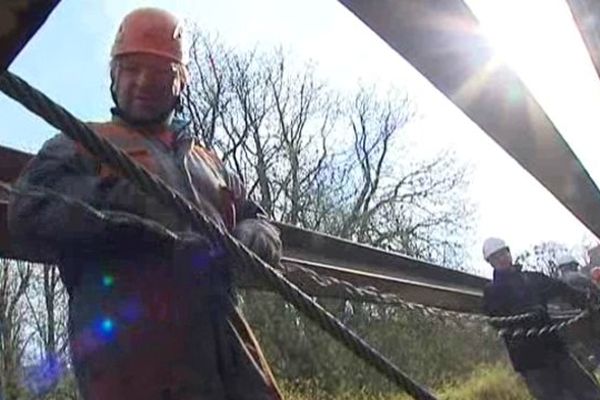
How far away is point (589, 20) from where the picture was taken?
1.42m

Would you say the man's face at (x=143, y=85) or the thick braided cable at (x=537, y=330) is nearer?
the man's face at (x=143, y=85)

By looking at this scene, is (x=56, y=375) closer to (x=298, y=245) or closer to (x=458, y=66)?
(x=298, y=245)

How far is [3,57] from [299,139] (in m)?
16.6

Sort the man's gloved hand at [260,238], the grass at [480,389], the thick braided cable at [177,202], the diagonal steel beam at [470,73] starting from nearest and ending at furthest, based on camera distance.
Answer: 1. the thick braided cable at [177,202]
2. the diagonal steel beam at [470,73]
3. the man's gloved hand at [260,238]
4. the grass at [480,389]

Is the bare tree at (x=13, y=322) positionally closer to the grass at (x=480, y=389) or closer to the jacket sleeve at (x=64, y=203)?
the jacket sleeve at (x=64, y=203)

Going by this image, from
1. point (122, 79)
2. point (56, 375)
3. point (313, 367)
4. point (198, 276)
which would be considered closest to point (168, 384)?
point (198, 276)

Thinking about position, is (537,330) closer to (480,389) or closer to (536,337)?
(536,337)

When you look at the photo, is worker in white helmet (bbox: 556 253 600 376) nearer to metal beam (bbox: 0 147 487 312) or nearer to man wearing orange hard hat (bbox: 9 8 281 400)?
metal beam (bbox: 0 147 487 312)

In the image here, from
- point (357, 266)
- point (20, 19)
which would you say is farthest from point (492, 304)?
point (20, 19)

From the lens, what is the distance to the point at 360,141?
18422 mm

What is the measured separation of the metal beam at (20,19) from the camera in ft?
1.21

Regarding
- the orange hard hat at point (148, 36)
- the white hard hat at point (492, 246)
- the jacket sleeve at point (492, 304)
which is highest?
the white hard hat at point (492, 246)

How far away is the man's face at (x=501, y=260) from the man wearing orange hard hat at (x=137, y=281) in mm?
3689

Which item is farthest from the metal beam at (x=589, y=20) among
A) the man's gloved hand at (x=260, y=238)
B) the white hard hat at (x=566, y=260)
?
the white hard hat at (x=566, y=260)
